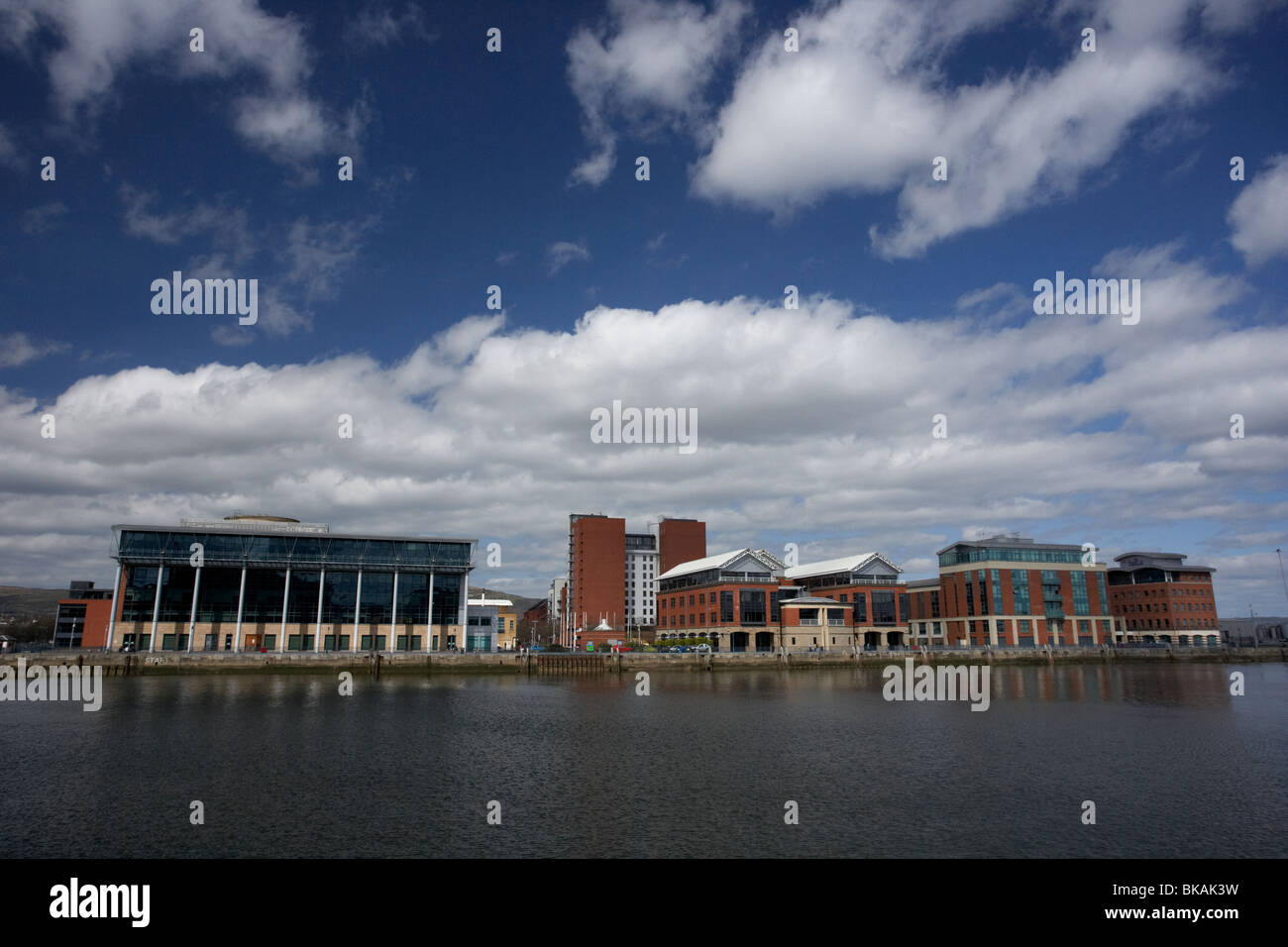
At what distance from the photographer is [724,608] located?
127312 millimetres

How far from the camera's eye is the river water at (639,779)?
80.1 feet

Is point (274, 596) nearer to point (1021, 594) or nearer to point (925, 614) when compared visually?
point (925, 614)

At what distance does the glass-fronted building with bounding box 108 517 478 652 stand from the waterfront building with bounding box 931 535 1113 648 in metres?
84.0

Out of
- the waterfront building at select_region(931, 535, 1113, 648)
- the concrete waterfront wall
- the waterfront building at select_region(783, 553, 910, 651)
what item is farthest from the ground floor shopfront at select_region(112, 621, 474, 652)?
the waterfront building at select_region(931, 535, 1113, 648)

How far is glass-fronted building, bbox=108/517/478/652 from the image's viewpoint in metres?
102

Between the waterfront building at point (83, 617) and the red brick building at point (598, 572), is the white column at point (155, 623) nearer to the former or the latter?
the waterfront building at point (83, 617)

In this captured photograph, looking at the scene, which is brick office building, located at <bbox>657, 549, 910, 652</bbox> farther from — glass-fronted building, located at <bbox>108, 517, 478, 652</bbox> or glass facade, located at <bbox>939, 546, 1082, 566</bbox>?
glass-fronted building, located at <bbox>108, 517, 478, 652</bbox>

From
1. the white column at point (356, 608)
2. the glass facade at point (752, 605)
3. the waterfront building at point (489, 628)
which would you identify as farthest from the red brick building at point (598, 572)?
the white column at point (356, 608)

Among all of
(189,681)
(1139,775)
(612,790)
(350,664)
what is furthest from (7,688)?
(1139,775)

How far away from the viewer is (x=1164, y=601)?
15275 centimetres

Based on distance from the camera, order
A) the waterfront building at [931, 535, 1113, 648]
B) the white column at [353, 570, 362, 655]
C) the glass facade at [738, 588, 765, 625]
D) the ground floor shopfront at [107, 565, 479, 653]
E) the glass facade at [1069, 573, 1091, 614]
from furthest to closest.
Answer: the glass facade at [1069, 573, 1091, 614] < the waterfront building at [931, 535, 1113, 648] < the glass facade at [738, 588, 765, 625] < the white column at [353, 570, 362, 655] < the ground floor shopfront at [107, 565, 479, 653]

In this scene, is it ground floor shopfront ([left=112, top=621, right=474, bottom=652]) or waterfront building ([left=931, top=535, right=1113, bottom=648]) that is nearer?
ground floor shopfront ([left=112, top=621, right=474, bottom=652])
